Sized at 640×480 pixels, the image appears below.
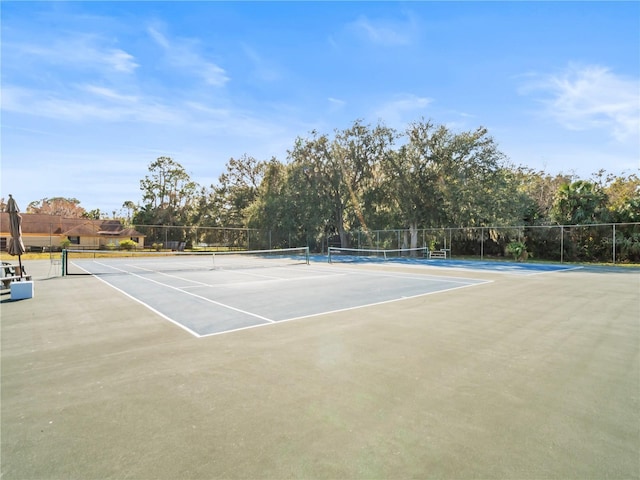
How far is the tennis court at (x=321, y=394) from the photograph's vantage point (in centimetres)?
232

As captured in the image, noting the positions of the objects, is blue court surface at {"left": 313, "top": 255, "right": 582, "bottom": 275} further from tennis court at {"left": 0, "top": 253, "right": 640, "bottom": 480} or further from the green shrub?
tennis court at {"left": 0, "top": 253, "right": 640, "bottom": 480}

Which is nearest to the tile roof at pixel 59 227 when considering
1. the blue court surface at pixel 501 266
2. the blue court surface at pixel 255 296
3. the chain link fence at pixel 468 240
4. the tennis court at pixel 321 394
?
the chain link fence at pixel 468 240

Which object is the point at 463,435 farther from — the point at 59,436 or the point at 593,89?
the point at 593,89

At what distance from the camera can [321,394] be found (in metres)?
3.34

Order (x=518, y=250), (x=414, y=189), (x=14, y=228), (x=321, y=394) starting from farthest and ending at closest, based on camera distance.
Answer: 1. (x=414, y=189)
2. (x=518, y=250)
3. (x=14, y=228)
4. (x=321, y=394)

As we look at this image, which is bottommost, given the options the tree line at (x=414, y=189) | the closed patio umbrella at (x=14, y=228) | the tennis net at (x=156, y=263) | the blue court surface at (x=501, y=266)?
the tennis net at (x=156, y=263)

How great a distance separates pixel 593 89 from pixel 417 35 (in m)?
7.04

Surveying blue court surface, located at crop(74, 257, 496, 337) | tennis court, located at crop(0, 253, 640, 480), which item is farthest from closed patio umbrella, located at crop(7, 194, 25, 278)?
tennis court, located at crop(0, 253, 640, 480)

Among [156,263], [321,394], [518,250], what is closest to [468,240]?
[518,250]

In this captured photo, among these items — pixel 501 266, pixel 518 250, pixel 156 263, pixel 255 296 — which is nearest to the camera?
pixel 255 296

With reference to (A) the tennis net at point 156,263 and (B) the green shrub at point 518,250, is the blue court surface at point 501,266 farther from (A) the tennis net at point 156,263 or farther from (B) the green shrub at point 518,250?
(A) the tennis net at point 156,263

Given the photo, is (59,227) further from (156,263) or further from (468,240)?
(468,240)

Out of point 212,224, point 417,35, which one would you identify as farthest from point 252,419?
point 212,224

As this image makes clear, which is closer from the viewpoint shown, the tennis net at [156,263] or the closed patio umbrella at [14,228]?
the closed patio umbrella at [14,228]
